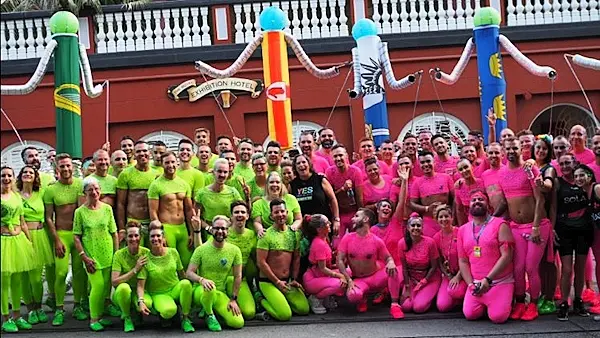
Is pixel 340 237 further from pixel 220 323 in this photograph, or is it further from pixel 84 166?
pixel 84 166

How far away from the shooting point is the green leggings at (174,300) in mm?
6234

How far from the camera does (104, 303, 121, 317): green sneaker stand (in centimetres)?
688

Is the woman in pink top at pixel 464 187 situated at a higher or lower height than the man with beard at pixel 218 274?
higher

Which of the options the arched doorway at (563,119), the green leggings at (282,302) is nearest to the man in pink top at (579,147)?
the green leggings at (282,302)

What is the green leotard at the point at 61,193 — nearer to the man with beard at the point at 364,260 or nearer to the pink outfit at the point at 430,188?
the man with beard at the point at 364,260

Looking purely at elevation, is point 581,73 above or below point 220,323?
above

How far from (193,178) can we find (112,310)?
4.76 ft

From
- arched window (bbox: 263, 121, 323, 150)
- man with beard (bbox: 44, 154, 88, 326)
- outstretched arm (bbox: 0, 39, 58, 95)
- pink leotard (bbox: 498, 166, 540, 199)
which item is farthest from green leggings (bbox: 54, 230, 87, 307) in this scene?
arched window (bbox: 263, 121, 323, 150)

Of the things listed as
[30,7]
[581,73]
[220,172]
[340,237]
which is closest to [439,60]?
[581,73]

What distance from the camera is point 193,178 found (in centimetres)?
736

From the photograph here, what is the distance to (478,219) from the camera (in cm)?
644

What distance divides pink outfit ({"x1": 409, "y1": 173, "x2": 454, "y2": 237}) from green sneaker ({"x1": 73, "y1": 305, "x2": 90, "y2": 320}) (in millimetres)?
3251

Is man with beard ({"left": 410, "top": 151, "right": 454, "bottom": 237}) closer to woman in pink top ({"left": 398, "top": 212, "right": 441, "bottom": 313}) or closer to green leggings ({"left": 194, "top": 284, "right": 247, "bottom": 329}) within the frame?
woman in pink top ({"left": 398, "top": 212, "right": 441, "bottom": 313})

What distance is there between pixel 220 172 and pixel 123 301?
4.60 ft
